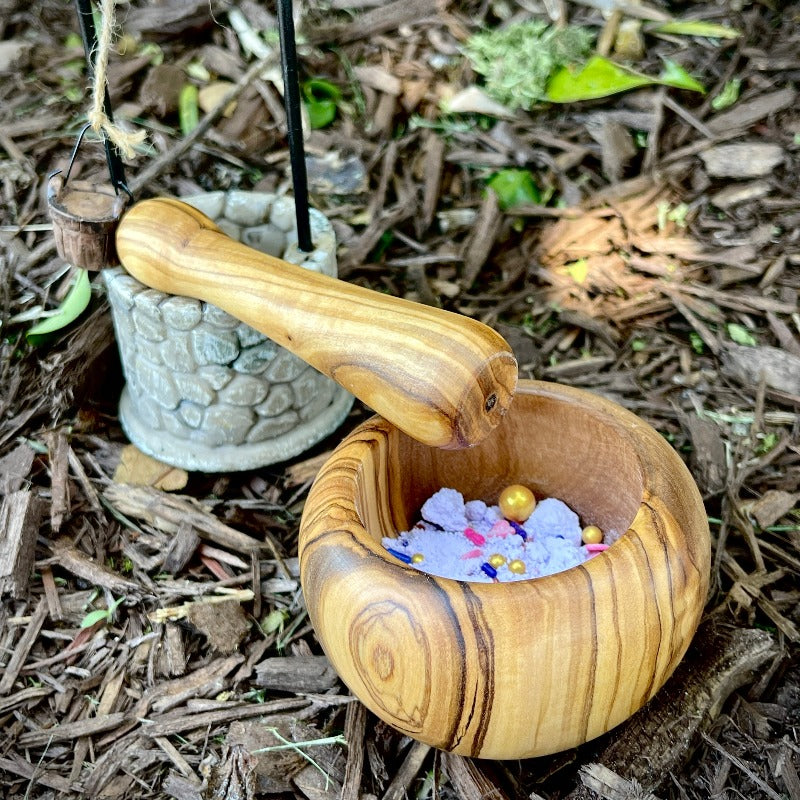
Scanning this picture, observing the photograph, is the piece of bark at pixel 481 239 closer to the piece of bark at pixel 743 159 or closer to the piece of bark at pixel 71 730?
the piece of bark at pixel 743 159

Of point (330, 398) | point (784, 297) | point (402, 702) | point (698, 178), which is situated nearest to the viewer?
point (402, 702)

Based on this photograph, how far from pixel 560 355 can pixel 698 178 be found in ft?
1.86

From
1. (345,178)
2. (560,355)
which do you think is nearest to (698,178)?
(560,355)

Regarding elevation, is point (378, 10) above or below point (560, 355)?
above

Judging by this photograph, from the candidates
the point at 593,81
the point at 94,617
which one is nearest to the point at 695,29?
the point at 593,81

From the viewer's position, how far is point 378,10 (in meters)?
2.49

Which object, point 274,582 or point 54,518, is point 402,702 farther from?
point 54,518

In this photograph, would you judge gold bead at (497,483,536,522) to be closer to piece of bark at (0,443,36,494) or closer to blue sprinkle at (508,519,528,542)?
blue sprinkle at (508,519,528,542)

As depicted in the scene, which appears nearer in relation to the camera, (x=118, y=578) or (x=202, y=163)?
(x=118, y=578)

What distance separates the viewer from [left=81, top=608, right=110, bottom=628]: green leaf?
4.99 ft

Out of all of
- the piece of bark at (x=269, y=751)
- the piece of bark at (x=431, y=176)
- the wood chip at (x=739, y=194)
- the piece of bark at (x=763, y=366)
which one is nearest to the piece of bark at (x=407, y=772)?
the piece of bark at (x=269, y=751)

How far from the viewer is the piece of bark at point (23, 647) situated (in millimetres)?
1447

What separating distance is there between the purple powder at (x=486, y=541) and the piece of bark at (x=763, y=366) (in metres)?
0.62

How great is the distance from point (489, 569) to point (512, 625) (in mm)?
305
